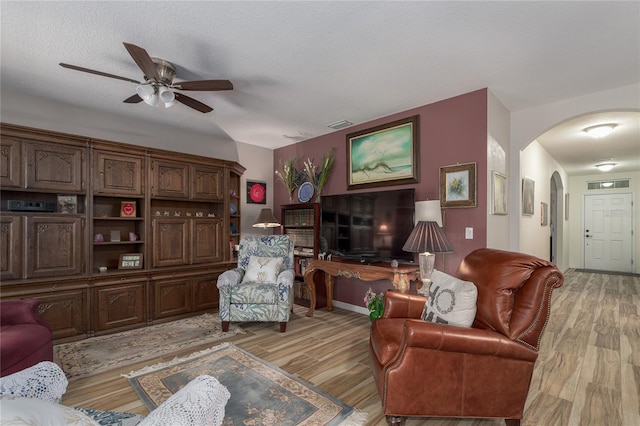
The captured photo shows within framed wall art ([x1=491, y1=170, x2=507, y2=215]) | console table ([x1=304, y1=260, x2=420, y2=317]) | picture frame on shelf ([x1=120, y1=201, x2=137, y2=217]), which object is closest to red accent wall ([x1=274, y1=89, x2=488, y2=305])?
framed wall art ([x1=491, y1=170, x2=507, y2=215])

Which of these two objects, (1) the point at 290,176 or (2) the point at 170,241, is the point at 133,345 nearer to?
(2) the point at 170,241

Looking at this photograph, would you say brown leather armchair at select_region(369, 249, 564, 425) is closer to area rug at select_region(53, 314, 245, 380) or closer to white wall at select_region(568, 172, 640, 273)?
area rug at select_region(53, 314, 245, 380)

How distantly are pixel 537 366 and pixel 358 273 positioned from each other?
69.8 inches

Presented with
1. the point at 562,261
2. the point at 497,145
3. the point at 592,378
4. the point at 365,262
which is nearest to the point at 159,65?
the point at 365,262

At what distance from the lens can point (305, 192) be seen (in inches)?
191

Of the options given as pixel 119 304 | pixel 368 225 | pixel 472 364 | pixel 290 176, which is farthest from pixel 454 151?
pixel 119 304

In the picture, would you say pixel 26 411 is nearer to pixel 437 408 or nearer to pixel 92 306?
pixel 437 408

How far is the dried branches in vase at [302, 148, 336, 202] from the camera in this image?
4465mm

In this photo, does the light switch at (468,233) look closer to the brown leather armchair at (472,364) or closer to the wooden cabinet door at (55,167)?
the brown leather armchair at (472,364)

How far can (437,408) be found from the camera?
1.66 metres

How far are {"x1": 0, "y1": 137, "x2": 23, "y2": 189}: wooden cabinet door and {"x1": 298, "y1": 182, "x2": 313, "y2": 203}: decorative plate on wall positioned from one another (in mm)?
3296

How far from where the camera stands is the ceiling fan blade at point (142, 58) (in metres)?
1.88

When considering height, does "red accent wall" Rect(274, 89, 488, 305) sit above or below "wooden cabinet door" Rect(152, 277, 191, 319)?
above

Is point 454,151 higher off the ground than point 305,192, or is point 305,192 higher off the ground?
point 454,151
